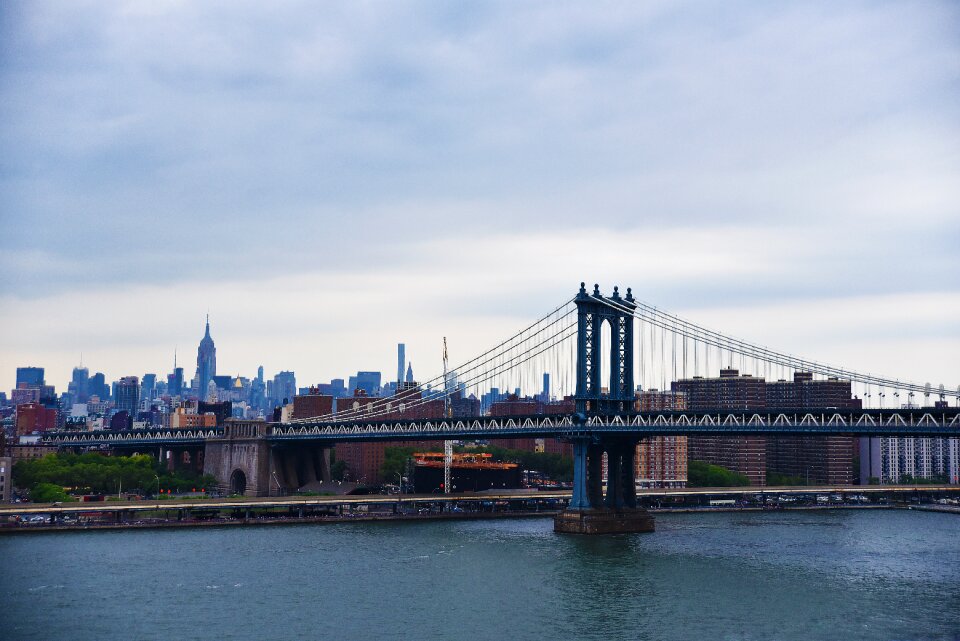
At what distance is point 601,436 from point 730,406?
103m

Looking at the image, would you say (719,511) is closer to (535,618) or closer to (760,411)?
(760,411)

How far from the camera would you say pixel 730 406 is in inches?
7357

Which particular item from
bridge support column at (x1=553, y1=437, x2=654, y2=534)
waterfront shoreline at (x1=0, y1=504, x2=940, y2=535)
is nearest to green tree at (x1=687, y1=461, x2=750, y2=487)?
waterfront shoreline at (x1=0, y1=504, x2=940, y2=535)

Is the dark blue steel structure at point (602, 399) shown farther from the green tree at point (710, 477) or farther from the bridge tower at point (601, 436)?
the green tree at point (710, 477)

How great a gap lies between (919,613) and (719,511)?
71.5 metres

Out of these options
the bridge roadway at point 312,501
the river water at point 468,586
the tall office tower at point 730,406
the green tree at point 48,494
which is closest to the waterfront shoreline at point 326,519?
the river water at point 468,586

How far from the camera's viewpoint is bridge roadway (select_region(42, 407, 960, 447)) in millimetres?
71938

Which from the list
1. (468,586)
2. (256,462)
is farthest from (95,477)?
(468,586)

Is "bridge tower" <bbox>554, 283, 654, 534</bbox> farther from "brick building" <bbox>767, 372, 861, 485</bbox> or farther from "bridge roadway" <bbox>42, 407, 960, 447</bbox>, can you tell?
"brick building" <bbox>767, 372, 861, 485</bbox>

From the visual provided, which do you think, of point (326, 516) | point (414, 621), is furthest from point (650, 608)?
point (326, 516)

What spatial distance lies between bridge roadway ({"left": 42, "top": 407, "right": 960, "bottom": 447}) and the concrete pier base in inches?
250

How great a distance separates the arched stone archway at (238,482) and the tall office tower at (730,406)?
83957mm

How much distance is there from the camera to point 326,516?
324 ft

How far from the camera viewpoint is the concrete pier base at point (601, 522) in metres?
86.0
